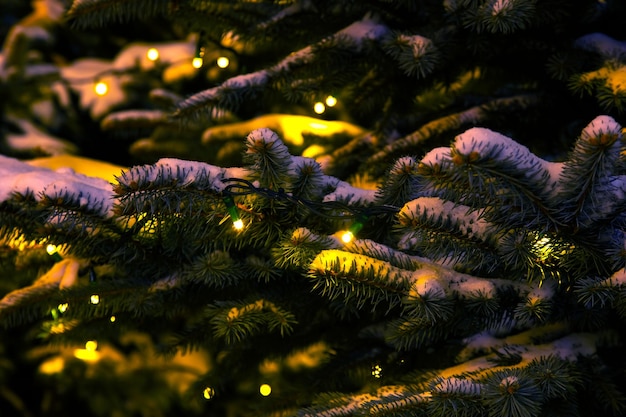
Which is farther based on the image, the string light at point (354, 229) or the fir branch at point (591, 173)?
the string light at point (354, 229)

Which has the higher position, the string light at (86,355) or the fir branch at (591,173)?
the string light at (86,355)

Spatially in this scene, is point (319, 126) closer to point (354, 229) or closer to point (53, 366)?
point (354, 229)

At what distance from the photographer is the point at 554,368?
3.59 ft

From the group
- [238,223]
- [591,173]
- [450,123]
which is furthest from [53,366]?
[591,173]

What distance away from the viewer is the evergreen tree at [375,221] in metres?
1.04

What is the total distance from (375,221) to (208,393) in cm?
65

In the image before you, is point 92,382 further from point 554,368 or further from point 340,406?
point 554,368

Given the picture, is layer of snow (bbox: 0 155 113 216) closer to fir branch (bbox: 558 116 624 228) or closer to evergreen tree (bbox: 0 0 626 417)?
evergreen tree (bbox: 0 0 626 417)

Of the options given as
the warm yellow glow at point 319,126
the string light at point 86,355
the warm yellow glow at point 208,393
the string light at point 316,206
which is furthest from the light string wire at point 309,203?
the string light at point 86,355

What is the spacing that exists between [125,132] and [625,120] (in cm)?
187

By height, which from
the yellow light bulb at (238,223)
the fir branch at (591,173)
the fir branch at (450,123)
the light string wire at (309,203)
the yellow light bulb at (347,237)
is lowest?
the fir branch at (591,173)

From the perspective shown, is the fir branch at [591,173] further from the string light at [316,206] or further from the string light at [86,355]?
the string light at [86,355]

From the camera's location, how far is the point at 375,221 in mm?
1337

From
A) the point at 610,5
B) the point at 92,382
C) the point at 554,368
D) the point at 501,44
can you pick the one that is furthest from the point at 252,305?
the point at 92,382
